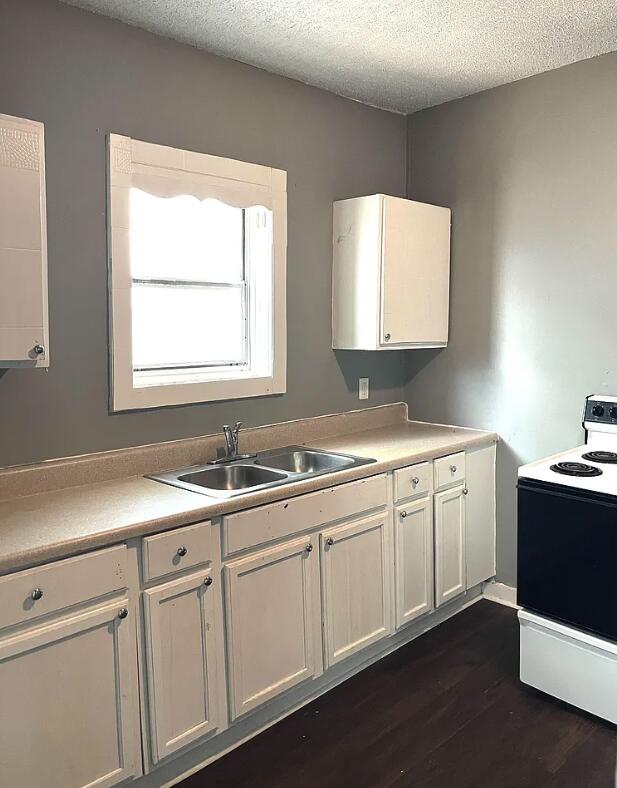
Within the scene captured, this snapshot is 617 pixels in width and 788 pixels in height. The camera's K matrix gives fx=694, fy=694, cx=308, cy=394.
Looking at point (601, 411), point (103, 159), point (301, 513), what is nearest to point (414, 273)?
point (601, 411)

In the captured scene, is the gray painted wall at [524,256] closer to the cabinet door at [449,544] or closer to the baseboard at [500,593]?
the baseboard at [500,593]

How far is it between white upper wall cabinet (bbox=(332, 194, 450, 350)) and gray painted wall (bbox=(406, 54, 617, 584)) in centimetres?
22

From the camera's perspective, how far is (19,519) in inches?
81.6

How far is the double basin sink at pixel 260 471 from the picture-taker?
2.58 m

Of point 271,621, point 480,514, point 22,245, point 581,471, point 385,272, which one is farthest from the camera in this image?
point 480,514

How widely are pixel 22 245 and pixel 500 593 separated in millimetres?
2826

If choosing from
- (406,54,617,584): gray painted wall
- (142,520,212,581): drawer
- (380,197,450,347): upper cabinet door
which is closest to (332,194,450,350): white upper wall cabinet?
(380,197,450,347): upper cabinet door

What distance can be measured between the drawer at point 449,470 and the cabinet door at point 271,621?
0.84m

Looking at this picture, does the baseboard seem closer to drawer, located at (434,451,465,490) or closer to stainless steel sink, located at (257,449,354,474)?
drawer, located at (434,451,465,490)

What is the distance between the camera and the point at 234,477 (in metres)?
2.88

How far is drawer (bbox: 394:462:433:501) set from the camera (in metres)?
2.96

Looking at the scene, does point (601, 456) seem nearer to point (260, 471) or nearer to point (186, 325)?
point (260, 471)

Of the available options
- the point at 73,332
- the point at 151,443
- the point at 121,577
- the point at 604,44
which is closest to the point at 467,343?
the point at 604,44

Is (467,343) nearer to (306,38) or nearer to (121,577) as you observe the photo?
(306,38)
